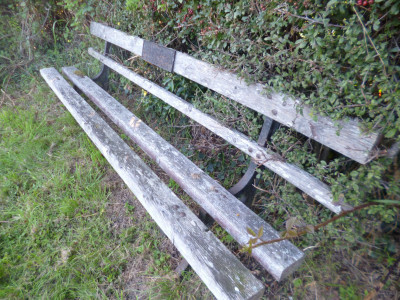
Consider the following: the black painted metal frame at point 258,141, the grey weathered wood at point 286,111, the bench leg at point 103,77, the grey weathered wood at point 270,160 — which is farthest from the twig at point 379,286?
the bench leg at point 103,77

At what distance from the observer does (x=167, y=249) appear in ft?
6.23

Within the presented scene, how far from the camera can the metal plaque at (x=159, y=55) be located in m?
2.10

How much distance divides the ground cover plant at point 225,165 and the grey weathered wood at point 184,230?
0.43 m

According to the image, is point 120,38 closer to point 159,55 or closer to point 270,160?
point 159,55

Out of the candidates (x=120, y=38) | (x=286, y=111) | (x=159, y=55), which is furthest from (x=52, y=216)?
(x=286, y=111)

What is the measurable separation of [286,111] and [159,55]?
124 centimetres

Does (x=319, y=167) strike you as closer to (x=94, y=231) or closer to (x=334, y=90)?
(x=334, y=90)

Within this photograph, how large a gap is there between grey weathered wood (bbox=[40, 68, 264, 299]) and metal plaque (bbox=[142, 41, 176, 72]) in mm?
674

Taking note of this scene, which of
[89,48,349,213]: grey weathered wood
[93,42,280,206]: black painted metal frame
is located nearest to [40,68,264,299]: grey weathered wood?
[93,42,280,206]: black painted metal frame

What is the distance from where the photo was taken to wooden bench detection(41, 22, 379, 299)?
1186 millimetres

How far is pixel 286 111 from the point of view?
1.42m

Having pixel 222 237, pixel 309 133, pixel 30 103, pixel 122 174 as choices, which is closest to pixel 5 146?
pixel 30 103

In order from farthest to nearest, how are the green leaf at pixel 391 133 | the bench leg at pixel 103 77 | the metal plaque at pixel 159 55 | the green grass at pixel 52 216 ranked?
1. the bench leg at pixel 103 77
2. the metal plaque at pixel 159 55
3. the green grass at pixel 52 216
4. the green leaf at pixel 391 133

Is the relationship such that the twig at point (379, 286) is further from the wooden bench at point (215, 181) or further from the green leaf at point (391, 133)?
the green leaf at point (391, 133)
